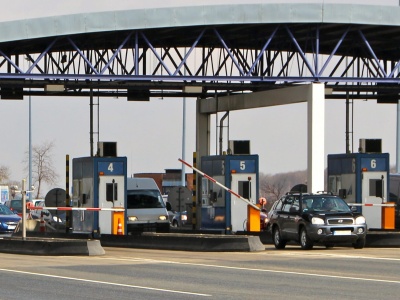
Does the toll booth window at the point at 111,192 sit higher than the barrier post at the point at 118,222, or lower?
higher

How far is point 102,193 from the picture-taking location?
38.4 m

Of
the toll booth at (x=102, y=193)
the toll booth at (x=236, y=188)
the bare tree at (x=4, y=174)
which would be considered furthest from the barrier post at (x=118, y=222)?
the bare tree at (x=4, y=174)

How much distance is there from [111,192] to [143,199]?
3.98 metres

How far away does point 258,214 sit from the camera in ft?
132

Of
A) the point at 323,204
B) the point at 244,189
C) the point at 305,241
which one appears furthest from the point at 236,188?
the point at 305,241

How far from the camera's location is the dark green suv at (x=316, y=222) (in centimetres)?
3170

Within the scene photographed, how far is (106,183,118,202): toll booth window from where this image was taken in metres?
38.5

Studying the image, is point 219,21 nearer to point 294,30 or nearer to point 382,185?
point 294,30

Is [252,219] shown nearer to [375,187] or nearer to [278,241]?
[375,187]

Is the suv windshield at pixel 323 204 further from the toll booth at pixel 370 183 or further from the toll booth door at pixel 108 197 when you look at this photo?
the toll booth door at pixel 108 197

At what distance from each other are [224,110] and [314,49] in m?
5.31

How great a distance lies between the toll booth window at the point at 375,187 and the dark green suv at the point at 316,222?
622cm

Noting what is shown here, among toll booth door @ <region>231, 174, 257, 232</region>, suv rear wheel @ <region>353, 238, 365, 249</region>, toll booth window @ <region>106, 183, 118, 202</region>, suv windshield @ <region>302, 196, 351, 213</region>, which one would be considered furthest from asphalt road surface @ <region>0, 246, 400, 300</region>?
toll booth door @ <region>231, 174, 257, 232</region>

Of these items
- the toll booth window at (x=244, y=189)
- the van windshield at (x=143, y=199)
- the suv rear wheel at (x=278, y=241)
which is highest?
the toll booth window at (x=244, y=189)
